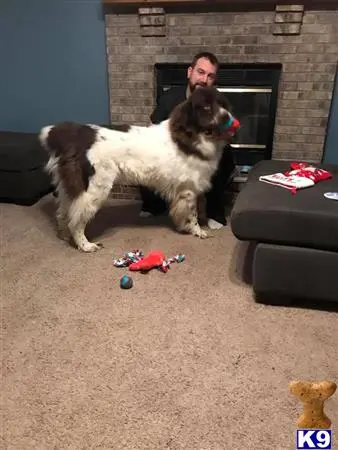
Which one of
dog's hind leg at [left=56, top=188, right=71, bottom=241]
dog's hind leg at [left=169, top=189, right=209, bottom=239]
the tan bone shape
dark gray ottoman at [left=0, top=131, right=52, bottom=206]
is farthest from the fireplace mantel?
the tan bone shape

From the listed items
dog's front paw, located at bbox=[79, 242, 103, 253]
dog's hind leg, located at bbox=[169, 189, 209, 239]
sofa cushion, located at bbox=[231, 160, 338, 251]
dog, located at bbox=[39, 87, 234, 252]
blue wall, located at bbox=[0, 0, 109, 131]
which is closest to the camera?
sofa cushion, located at bbox=[231, 160, 338, 251]

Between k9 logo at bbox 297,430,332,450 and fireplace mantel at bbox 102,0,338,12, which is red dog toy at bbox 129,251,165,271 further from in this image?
fireplace mantel at bbox 102,0,338,12

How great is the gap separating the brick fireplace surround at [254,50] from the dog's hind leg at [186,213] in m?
0.97

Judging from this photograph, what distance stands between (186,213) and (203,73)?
858mm

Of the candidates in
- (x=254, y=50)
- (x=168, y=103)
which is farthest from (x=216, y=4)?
(x=168, y=103)

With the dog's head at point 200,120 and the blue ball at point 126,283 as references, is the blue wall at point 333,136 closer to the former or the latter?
the dog's head at point 200,120

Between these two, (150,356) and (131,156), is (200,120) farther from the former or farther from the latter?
(150,356)

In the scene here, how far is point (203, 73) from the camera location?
2.61 m

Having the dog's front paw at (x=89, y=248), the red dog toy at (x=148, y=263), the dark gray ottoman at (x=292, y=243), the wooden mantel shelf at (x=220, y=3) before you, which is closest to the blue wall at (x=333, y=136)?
the wooden mantel shelf at (x=220, y=3)

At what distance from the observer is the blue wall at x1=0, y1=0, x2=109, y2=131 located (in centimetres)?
313

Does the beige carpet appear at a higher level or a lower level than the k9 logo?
lower

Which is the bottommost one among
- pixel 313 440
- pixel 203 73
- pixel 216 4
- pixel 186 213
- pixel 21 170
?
pixel 186 213

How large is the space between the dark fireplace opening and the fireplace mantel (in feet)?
1.21

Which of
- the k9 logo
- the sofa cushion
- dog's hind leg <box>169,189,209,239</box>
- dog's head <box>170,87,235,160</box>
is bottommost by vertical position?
dog's hind leg <box>169,189,209,239</box>
